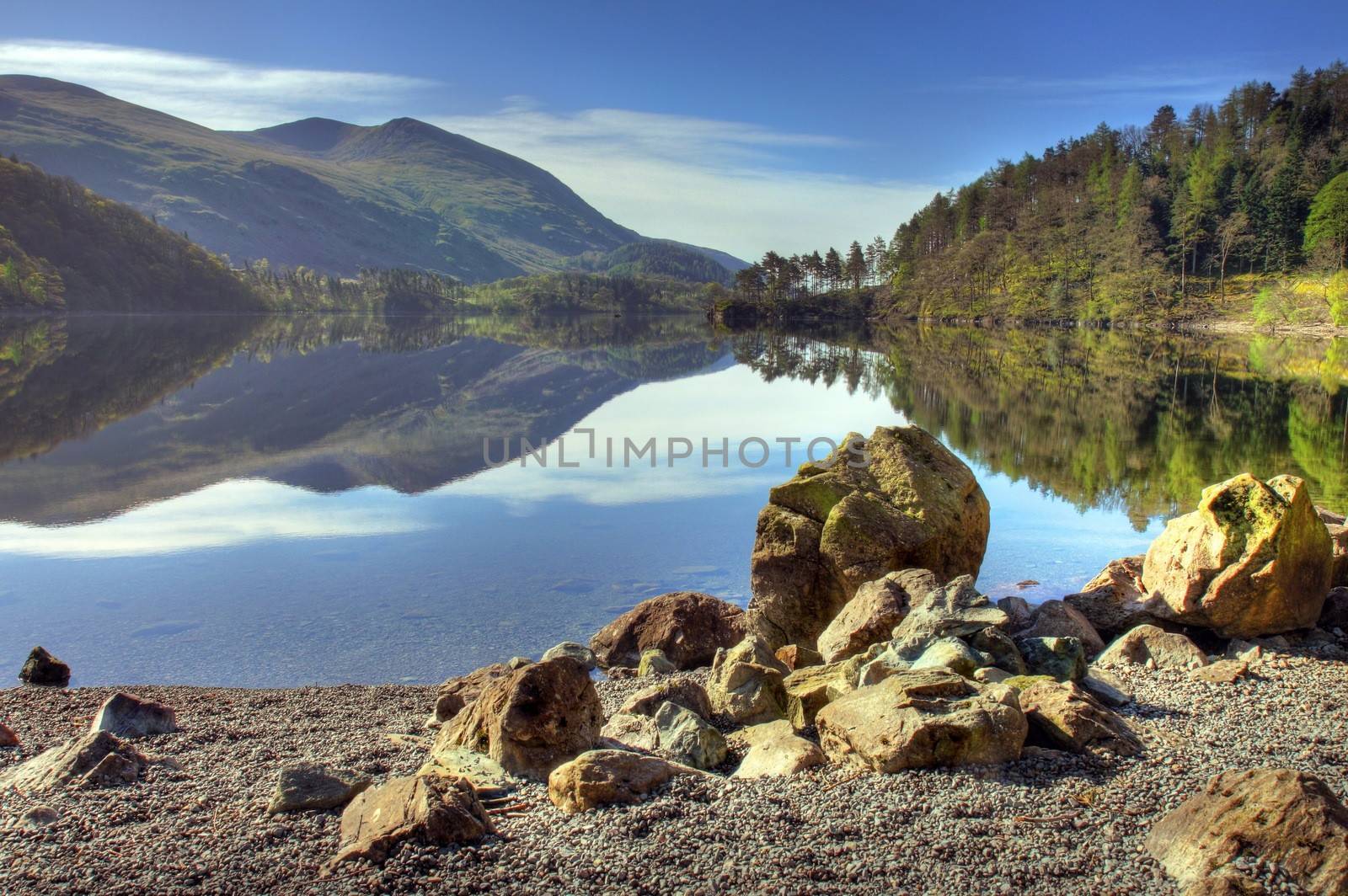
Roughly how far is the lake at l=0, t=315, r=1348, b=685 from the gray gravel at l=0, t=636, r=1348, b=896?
4603mm

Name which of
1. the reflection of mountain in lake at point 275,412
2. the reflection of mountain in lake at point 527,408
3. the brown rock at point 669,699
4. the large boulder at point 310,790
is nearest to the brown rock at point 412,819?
the large boulder at point 310,790

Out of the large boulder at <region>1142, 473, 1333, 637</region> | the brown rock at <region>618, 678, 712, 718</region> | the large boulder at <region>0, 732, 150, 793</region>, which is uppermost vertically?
the large boulder at <region>1142, 473, 1333, 637</region>

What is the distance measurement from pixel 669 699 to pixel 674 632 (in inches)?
108

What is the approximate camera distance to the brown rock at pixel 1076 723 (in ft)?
22.7

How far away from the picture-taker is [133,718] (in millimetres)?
8578

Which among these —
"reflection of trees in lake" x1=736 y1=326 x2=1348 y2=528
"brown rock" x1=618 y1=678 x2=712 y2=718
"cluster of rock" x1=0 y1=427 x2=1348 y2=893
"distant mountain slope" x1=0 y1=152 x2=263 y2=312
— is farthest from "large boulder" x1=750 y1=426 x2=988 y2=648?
"distant mountain slope" x1=0 y1=152 x2=263 y2=312

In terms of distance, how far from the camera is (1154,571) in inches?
439

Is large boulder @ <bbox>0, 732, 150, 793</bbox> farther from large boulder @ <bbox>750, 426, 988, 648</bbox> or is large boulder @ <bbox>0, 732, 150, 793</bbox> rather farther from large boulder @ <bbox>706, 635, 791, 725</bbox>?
large boulder @ <bbox>750, 426, 988, 648</bbox>

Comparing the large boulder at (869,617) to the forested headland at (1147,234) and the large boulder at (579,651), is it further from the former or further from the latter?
the forested headland at (1147,234)

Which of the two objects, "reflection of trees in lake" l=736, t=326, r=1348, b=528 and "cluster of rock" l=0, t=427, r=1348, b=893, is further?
"reflection of trees in lake" l=736, t=326, r=1348, b=528

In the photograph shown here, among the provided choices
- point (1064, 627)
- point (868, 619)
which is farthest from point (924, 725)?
point (1064, 627)

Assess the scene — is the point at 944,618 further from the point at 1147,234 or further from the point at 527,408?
the point at 1147,234

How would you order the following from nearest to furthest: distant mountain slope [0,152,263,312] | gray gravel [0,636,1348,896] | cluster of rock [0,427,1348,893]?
gray gravel [0,636,1348,896], cluster of rock [0,427,1348,893], distant mountain slope [0,152,263,312]

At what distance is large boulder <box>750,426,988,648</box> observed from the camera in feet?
39.0
